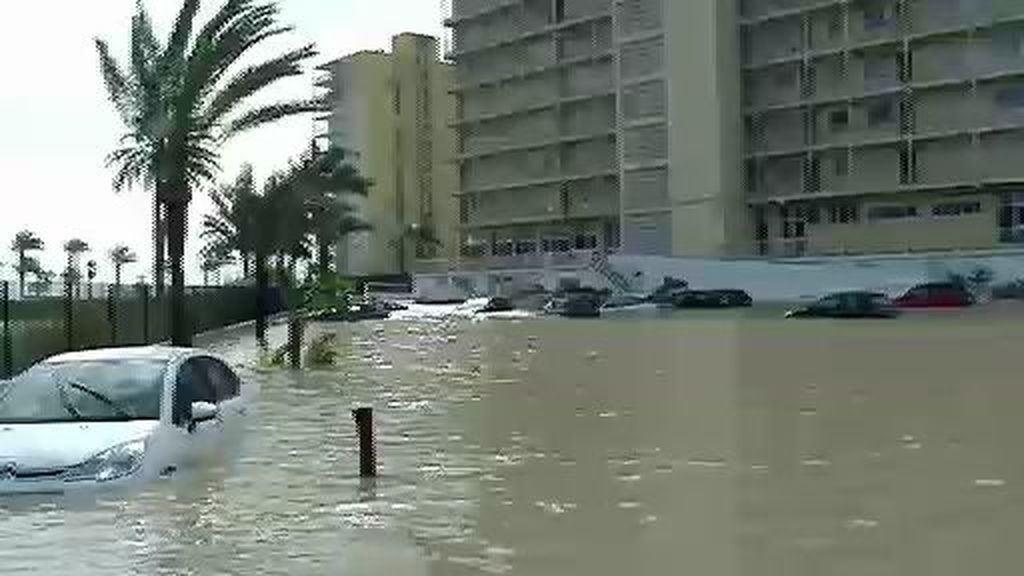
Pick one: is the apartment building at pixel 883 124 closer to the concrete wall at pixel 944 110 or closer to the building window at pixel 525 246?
the concrete wall at pixel 944 110

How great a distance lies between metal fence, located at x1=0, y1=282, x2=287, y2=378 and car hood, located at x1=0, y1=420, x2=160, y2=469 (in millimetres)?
9575

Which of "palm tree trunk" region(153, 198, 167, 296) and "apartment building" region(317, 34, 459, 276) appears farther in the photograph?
"apartment building" region(317, 34, 459, 276)

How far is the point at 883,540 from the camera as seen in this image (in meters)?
9.69

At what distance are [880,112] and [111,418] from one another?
234ft

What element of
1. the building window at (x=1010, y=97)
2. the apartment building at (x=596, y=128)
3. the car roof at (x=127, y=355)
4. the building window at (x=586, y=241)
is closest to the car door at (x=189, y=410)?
the car roof at (x=127, y=355)

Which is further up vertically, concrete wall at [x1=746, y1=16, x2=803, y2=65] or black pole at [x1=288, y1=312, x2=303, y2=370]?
concrete wall at [x1=746, y1=16, x2=803, y2=65]

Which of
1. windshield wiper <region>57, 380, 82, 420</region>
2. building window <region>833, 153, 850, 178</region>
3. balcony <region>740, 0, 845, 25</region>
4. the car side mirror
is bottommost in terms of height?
the car side mirror

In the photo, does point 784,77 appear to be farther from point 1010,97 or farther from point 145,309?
point 145,309

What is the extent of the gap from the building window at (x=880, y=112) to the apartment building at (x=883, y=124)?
0.28 ft

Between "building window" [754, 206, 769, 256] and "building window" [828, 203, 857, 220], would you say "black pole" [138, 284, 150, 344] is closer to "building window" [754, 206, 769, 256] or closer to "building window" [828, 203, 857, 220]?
"building window" [828, 203, 857, 220]

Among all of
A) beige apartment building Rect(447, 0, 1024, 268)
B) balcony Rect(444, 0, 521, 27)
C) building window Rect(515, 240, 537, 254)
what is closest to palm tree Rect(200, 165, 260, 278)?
beige apartment building Rect(447, 0, 1024, 268)

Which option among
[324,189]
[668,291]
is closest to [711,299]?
[668,291]

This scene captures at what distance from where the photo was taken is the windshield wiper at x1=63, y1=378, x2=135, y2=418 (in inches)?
490

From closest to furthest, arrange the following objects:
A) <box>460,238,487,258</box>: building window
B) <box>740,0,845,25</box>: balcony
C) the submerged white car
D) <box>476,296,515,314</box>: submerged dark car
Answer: the submerged white car < <box>740,0,845,25</box>: balcony < <box>476,296,515,314</box>: submerged dark car < <box>460,238,487,258</box>: building window
